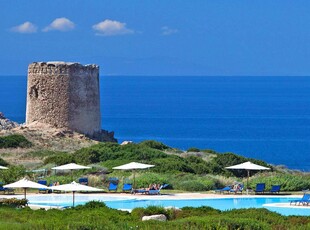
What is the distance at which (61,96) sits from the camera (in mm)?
40750

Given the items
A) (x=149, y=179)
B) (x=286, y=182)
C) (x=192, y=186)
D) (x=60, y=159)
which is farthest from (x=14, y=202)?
(x=60, y=159)

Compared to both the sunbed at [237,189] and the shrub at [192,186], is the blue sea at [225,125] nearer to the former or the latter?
the shrub at [192,186]

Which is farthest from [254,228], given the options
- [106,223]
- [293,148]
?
[293,148]

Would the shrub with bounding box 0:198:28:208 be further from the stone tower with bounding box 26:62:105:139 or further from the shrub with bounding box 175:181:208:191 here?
the stone tower with bounding box 26:62:105:139

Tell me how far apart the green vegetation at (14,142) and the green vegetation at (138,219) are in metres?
19.1

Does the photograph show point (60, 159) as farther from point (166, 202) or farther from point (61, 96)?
point (166, 202)

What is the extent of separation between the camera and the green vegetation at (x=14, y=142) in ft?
126

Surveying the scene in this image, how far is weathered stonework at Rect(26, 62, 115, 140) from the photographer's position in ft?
134

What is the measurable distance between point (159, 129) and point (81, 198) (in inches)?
2838

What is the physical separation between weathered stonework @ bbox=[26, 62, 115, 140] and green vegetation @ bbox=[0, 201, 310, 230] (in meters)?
21.3

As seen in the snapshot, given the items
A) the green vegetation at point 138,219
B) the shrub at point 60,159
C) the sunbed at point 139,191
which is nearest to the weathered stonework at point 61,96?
the shrub at point 60,159

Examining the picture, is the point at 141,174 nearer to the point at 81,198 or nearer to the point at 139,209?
the point at 81,198

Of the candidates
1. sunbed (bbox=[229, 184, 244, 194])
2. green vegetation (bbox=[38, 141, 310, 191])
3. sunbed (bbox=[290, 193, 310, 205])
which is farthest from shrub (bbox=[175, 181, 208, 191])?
sunbed (bbox=[290, 193, 310, 205])

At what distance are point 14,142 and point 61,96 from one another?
11.6 ft
